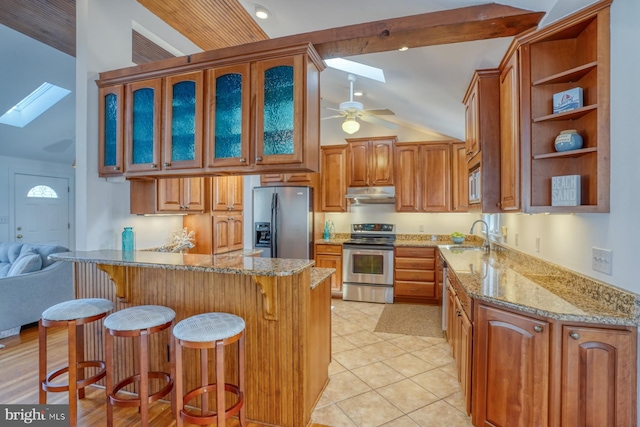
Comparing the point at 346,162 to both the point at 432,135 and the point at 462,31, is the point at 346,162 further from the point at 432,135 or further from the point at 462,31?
the point at 462,31

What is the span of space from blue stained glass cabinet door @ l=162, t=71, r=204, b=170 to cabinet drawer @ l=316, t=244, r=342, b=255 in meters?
3.07

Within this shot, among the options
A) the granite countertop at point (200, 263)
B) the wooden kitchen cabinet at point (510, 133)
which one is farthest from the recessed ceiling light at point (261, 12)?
the granite countertop at point (200, 263)

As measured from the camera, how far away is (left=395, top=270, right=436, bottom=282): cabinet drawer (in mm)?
4681

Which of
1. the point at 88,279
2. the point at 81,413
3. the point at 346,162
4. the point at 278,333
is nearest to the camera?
the point at 278,333

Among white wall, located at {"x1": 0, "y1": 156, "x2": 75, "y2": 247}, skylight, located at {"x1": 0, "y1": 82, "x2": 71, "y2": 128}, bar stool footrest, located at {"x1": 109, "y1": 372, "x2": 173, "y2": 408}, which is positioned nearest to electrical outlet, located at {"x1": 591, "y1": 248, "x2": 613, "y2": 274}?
bar stool footrest, located at {"x1": 109, "y1": 372, "x2": 173, "y2": 408}

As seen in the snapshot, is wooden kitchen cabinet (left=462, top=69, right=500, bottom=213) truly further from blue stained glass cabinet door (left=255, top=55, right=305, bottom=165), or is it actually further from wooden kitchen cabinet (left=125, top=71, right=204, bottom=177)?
wooden kitchen cabinet (left=125, top=71, right=204, bottom=177)

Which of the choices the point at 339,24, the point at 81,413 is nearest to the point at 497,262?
the point at 339,24

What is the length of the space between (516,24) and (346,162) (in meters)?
3.57

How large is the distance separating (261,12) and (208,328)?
8.86ft

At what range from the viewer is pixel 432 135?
5.16m

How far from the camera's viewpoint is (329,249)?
16.8 feet

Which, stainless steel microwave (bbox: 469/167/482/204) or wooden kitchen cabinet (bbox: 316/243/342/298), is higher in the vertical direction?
stainless steel microwave (bbox: 469/167/482/204)

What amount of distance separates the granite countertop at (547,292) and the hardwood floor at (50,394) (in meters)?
1.41

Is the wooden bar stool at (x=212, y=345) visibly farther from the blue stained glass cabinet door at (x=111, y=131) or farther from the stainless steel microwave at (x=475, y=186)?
the stainless steel microwave at (x=475, y=186)
